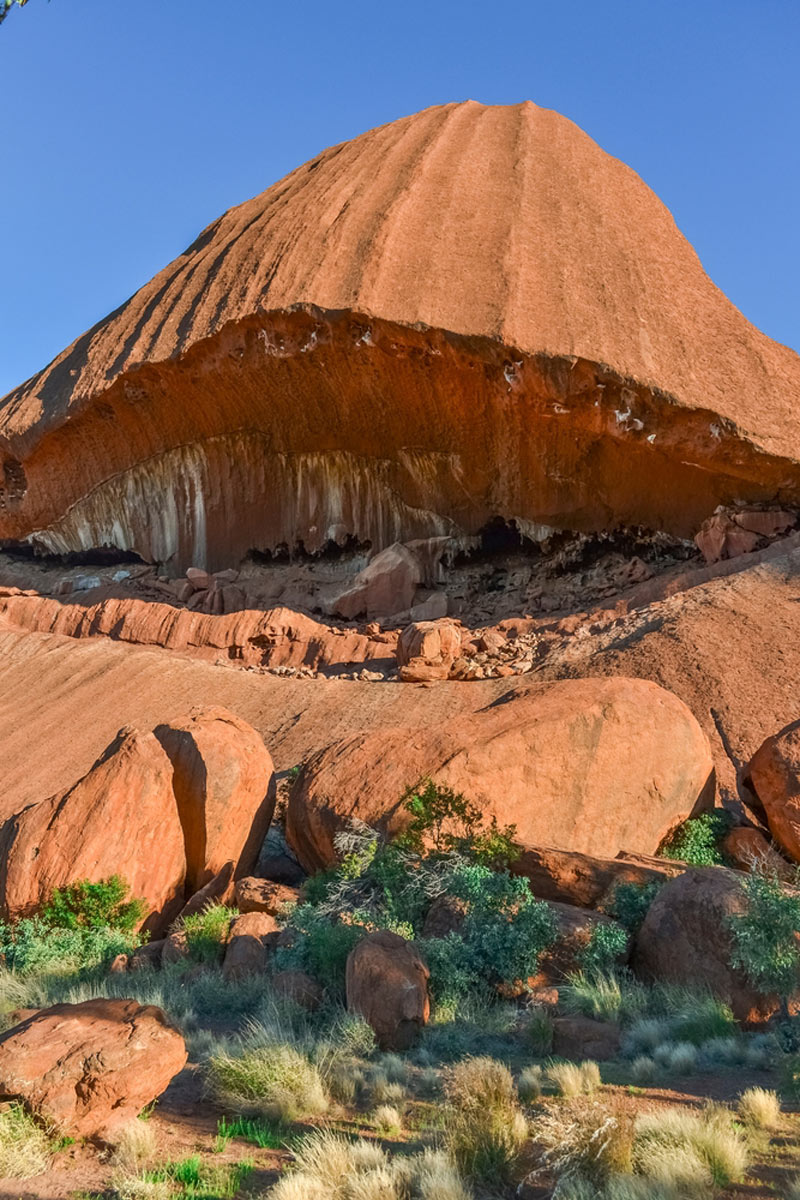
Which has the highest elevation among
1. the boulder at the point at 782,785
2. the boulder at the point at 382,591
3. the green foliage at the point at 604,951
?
the boulder at the point at 382,591

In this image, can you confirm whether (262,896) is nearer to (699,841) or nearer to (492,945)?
(492,945)

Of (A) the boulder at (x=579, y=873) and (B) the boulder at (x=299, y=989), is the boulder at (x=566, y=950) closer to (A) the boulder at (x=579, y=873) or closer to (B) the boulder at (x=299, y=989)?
(A) the boulder at (x=579, y=873)

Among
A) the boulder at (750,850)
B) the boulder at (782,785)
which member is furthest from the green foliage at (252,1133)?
the boulder at (782,785)

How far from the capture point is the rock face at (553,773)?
9000mm

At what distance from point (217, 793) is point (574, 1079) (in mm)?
6130

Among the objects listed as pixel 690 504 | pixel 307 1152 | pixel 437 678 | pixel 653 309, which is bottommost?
pixel 307 1152

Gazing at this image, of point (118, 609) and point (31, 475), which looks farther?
point (31, 475)

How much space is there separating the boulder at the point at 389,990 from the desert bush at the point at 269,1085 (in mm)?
828

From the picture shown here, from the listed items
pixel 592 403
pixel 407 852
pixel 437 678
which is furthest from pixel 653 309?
pixel 407 852

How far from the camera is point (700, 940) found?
658cm

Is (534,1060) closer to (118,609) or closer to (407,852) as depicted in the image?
(407,852)


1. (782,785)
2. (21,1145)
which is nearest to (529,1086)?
(21,1145)

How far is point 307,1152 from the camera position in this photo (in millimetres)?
4141

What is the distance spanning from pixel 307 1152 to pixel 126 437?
18933mm
